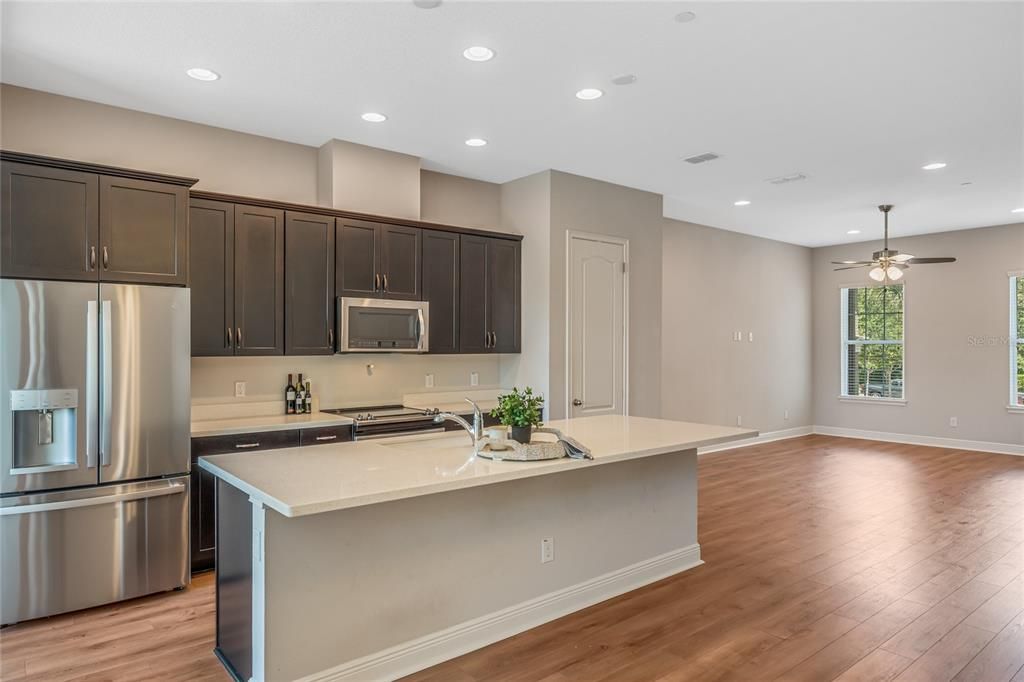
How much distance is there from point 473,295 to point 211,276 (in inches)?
80.0

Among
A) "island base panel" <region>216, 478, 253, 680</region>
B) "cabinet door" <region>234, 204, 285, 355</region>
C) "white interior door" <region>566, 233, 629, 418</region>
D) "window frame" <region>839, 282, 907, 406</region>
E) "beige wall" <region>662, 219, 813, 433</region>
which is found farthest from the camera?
"window frame" <region>839, 282, 907, 406</region>

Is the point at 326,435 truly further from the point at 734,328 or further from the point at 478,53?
the point at 734,328

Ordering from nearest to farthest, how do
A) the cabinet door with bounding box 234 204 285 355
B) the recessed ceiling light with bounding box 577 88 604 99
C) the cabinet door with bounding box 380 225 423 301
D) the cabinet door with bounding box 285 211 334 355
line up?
the recessed ceiling light with bounding box 577 88 604 99
the cabinet door with bounding box 234 204 285 355
the cabinet door with bounding box 285 211 334 355
the cabinet door with bounding box 380 225 423 301

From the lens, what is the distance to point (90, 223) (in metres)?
3.34

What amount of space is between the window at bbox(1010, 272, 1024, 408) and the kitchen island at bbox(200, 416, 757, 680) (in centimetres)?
653

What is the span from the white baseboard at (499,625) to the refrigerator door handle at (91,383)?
1847 mm

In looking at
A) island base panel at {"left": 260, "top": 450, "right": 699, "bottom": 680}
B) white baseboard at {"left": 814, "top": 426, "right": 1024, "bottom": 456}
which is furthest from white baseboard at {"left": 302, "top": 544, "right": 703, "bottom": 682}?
white baseboard at {"left": 814, "top": 426, "right": 1024, "bottom": 456}

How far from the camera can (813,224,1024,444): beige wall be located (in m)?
7.93

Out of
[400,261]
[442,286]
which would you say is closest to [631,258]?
[442,286]

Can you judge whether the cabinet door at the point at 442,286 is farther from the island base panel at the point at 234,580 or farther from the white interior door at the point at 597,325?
the island base panel at the point at 234,580

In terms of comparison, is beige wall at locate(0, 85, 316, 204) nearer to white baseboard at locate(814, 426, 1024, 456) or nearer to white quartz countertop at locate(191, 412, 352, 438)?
white quartz countertop at locate(191, 412, 352, 438)

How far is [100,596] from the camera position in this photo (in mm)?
3326

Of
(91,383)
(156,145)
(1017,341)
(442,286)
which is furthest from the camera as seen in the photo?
(1017,341)

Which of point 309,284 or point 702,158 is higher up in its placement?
point 702,158
